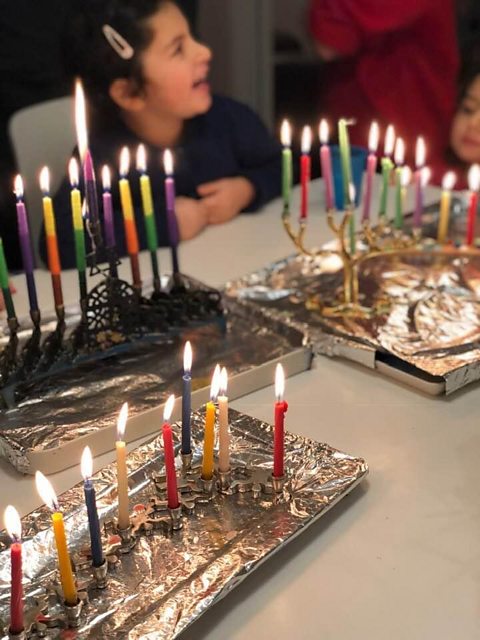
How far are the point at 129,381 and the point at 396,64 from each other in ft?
5.69

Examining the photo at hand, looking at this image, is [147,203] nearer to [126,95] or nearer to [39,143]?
[126,95]

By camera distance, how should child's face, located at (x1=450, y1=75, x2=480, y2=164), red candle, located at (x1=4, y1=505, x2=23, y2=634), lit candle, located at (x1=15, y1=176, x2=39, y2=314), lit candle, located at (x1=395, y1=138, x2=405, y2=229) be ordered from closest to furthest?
1. red candle, located at (x1=4, y1=505, x2=23, y2=634)
2. lit candle, located at (x1=15, y1=176, x2=39, y2=314)
3. lit candle, located at (x1=395, y1=138, x2=405, y2=229)
4. child's face, located at (x1=450, y1=75, x2=480, y2=164)

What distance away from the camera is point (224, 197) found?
5.86 ft

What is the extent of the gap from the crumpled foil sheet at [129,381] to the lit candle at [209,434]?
182 millimetres

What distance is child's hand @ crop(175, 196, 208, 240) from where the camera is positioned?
1.68 metres

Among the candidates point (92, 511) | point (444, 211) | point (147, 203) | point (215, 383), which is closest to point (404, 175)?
point (444, 211)

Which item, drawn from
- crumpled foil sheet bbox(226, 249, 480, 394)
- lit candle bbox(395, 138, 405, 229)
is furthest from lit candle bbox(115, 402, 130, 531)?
lit candle bbox(395, 138, 405, 229)

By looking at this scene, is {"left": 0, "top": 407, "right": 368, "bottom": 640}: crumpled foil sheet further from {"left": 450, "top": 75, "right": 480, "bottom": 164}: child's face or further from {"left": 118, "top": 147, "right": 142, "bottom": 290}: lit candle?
{"left": 450, "top": 75, "right": 480, "bottom": 164}: child's face

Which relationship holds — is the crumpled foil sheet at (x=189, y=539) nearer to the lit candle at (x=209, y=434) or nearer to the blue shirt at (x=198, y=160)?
the lit candle at (x=209, y=434)

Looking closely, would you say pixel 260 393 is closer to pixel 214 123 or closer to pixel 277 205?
pixel 277 205

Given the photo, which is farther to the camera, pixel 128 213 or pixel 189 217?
pixel 189 217

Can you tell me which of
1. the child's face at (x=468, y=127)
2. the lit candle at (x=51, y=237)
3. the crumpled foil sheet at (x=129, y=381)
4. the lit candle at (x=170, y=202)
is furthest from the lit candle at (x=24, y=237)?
the child's face at (x=468, y=127)

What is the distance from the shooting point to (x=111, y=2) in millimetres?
1602

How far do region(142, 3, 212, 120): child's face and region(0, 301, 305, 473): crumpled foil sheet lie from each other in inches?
26.4
